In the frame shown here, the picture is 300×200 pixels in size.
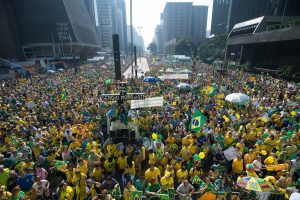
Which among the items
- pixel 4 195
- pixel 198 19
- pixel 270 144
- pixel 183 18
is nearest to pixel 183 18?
pixel 183 18

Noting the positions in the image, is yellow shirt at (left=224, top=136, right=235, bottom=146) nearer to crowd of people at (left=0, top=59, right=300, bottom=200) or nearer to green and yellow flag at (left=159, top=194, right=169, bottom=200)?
crowd of people at (left=0, top=59, right=300, bottom=200)

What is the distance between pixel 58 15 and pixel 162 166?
Answer: 7235 centimetres

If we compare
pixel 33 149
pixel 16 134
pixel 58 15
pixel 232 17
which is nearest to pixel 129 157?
pixel 33 149

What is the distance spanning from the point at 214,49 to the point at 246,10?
16.5 meters

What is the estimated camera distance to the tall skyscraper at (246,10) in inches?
1758

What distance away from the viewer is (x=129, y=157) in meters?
8.73

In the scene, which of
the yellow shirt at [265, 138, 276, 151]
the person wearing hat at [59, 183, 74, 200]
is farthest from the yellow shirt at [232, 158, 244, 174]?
the person wearing hat at [59, 183, 74, 200]

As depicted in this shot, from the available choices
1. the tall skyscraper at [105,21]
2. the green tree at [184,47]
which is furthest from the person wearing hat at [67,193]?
the tall skyscraper at [105,21]

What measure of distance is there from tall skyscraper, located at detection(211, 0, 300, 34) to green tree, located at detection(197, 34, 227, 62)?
35.5 ft

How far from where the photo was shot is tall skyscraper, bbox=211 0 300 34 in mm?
44663

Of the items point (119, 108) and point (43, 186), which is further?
point (119, 108)

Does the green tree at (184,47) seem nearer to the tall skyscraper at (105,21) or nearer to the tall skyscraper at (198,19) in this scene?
the tall skyscraper at (198,19)

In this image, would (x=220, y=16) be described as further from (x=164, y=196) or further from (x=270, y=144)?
(x=164, y=196)

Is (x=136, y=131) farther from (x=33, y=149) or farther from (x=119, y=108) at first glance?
(x=33, y=149)
